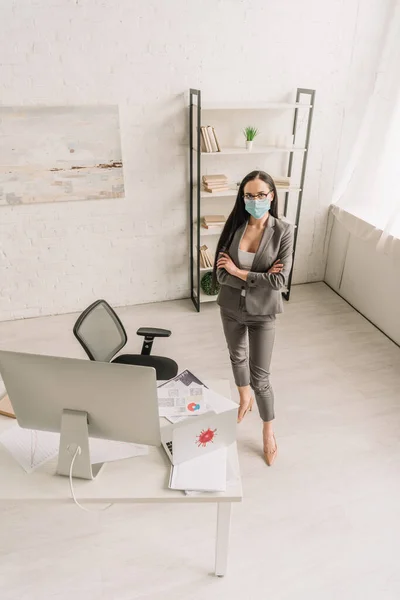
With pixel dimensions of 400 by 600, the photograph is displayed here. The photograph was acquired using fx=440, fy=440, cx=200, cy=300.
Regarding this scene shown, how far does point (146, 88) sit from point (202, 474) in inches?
122

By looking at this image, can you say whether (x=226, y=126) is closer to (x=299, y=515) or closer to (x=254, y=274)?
(x=254, y=274)

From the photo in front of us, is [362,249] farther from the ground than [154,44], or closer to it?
closer to it

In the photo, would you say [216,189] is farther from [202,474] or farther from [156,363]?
[202,474]

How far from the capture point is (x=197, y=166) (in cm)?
371

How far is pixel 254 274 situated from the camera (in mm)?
2303

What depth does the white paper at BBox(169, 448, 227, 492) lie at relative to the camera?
162 cm

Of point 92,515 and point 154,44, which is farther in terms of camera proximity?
point 154,44

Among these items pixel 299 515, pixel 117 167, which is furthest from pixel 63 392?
pixel 117 167

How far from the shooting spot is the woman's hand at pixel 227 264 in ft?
7.75

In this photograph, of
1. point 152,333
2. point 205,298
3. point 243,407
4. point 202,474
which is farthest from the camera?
point 205,298

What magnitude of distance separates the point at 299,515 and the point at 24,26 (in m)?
3.71

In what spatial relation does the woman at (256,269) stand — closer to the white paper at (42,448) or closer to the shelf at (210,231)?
the white paper at (42,448)

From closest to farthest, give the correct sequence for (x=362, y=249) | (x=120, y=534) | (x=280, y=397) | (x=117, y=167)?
(x=120, y=534) < (x=280, y=397) < (x=117, y=167) < (x=362, y=249)

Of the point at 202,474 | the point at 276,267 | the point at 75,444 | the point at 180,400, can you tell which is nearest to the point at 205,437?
the point at 202,474
